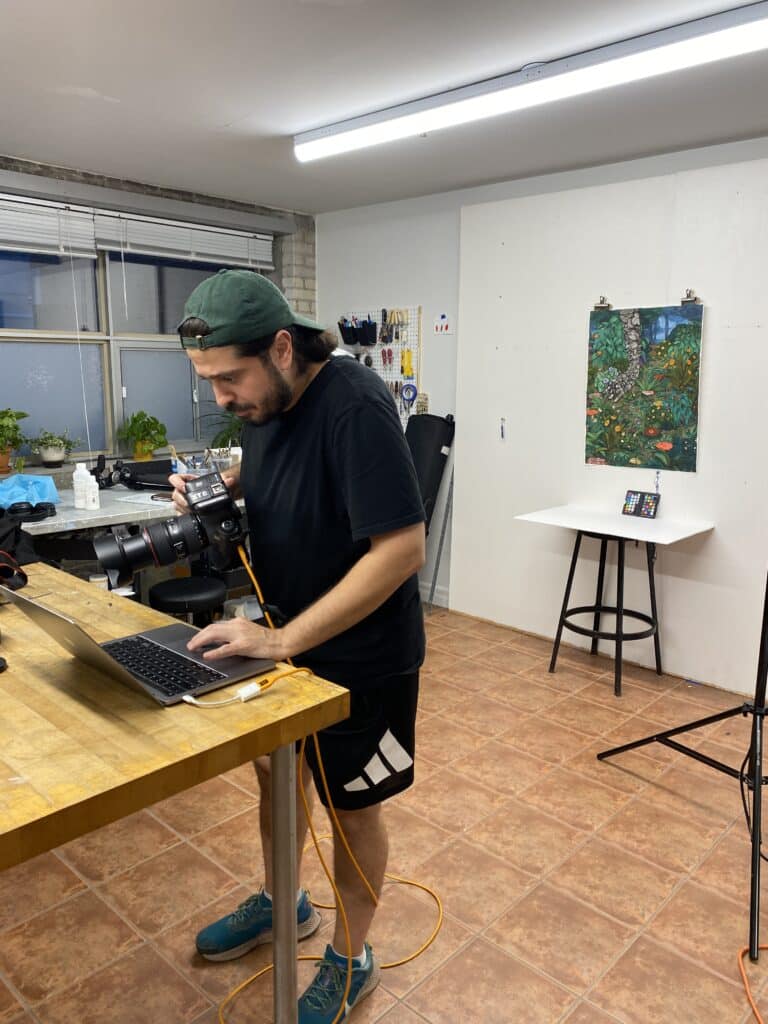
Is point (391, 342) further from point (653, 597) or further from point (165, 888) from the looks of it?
point (165, 888)

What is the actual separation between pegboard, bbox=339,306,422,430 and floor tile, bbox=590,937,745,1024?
3388 millimetres

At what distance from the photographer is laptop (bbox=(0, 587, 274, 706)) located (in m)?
1.14

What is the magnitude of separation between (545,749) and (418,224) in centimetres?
320

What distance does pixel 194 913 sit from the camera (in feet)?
6.85

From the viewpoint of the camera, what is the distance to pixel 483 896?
218 cm

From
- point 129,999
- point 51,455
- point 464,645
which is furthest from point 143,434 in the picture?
point 129,999

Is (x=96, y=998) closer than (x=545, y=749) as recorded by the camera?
Yes

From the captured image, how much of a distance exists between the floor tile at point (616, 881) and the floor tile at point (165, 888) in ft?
3.30

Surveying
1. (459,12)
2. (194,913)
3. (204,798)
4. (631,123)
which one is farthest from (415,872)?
(631,123)

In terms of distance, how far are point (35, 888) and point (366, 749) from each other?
1.31 m

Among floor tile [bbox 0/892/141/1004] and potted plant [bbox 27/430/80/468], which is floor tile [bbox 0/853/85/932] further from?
potted plant [bbox 27/430/80/468]

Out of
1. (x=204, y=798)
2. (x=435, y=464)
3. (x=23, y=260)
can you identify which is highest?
(x=23, y=260)

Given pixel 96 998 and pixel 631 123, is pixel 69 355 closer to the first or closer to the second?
→ pixel 631 123

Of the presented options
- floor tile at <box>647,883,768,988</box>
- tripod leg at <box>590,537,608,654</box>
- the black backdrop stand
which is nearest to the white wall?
tripod leg at <box>590,537,608,654</box>
